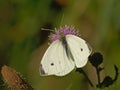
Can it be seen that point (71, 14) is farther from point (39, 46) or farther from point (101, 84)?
point (101, 84)

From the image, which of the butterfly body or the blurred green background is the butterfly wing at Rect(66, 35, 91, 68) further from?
the blurred green background

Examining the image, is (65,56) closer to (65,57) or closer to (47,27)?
(65,57)

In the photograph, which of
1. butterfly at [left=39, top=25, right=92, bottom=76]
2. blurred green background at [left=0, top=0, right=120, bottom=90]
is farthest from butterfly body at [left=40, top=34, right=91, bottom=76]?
blurred green background at [left=0, top=0, right=120, bottom=90]

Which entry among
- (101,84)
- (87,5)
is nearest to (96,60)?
(101,84)

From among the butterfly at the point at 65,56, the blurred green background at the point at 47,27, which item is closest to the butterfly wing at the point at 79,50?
the butterfly at the point at 65,56

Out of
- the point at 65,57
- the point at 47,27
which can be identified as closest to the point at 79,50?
the point at 65,57

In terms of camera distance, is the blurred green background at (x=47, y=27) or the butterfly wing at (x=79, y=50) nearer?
the butterfly wing at (x=79, y=50)

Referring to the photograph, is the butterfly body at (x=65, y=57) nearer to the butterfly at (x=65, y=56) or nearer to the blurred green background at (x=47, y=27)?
the butterfly at (x=65, y=56)

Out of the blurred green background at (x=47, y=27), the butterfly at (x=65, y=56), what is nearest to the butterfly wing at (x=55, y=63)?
the butterfly at (x=65, y=56)

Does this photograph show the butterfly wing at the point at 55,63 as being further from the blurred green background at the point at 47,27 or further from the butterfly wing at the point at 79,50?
the blurred green background at the point at 47,27
